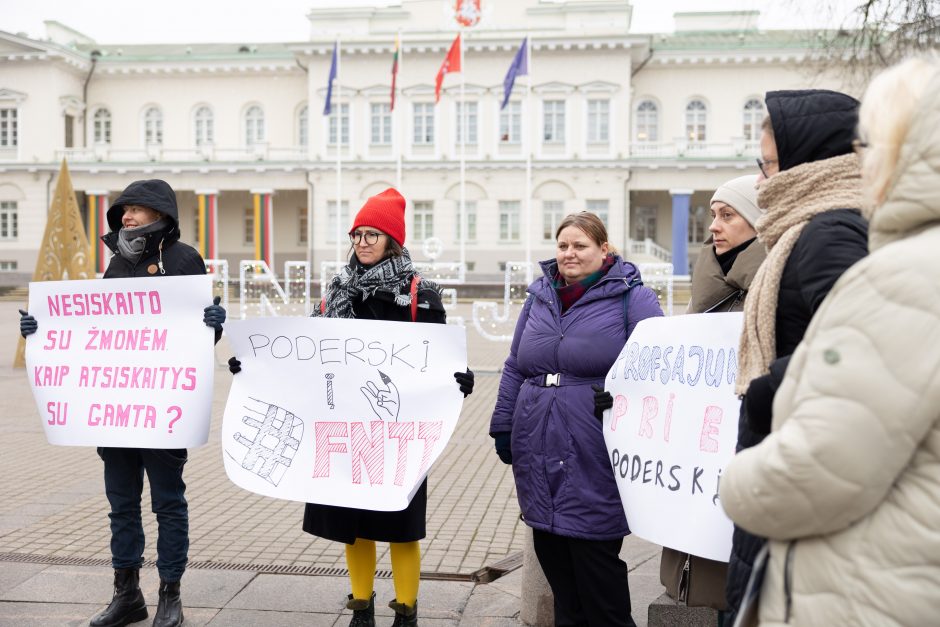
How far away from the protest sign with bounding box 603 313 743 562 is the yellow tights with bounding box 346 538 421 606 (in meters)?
1.14

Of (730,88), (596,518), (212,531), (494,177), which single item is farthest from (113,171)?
(596,518)

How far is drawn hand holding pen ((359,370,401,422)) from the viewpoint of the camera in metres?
3.91


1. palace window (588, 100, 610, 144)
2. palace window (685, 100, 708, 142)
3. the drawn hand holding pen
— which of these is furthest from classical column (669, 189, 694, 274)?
the drawn hand holding pen

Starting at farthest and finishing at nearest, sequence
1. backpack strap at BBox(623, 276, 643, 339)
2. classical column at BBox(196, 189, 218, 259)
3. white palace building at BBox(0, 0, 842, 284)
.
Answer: classical column at BBox(196, 189, 218, 259), white palace building at BBox(0, 0, 842, 284), backpack strap at BBox(623, 276, 643, 339)

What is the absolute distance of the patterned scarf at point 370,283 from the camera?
4.00 meters

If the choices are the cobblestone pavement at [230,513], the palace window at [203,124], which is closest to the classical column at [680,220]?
the palace window at [203,124]

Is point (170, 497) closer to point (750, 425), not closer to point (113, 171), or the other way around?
point (750, 425)

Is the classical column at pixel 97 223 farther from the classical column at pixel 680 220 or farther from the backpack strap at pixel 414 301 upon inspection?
the backpack strap at pixel 414 301

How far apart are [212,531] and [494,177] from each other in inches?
1455

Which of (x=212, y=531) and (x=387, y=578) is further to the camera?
(x=212, y=531)

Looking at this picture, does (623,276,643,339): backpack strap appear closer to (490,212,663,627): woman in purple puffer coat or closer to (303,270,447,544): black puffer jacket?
(490,212,663,627): woman in purple puffer coat

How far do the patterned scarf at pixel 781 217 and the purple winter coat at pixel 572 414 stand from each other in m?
1.04

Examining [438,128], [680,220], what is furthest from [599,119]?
[438,128]

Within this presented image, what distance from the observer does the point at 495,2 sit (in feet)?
138
